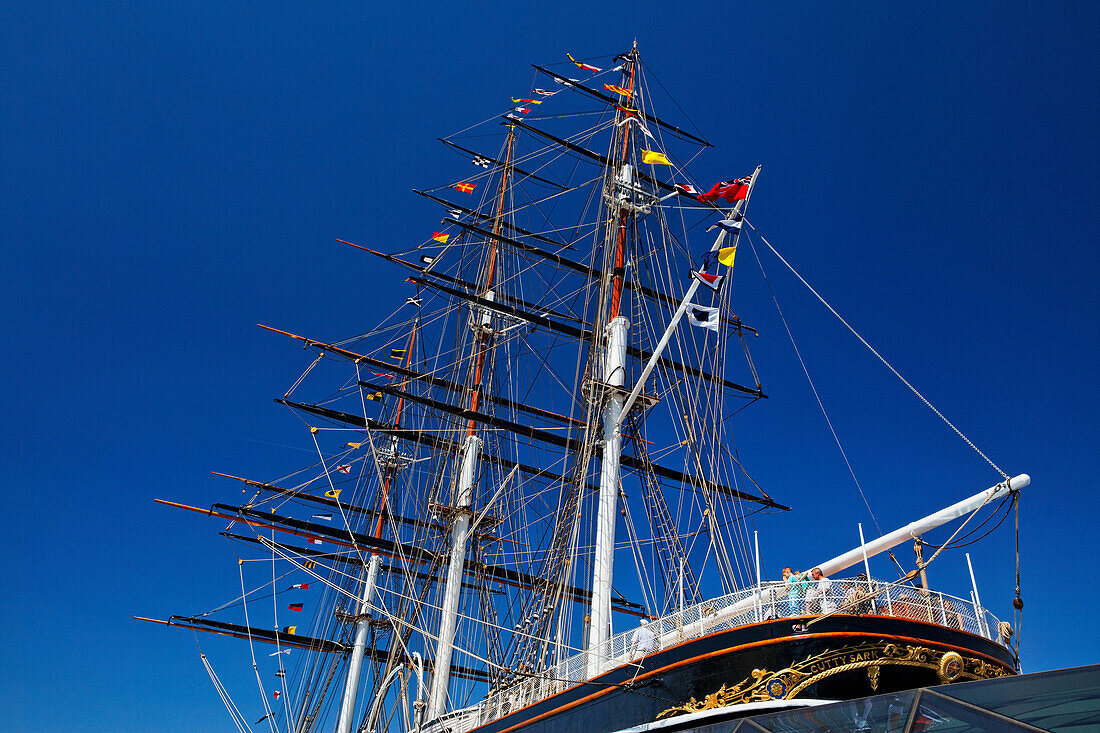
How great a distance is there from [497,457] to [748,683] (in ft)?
70.3

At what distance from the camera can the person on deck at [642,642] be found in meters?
12.8

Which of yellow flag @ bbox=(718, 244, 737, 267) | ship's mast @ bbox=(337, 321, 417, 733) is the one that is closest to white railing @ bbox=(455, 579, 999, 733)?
yellow flag @ bbox=(718, 244, 737, 267)

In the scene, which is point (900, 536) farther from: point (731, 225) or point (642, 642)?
point (731, 225)

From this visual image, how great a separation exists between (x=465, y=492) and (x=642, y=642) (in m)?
16.0

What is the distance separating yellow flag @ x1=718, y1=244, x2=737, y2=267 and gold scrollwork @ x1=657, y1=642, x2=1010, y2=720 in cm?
933

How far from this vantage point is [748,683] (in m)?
10.8

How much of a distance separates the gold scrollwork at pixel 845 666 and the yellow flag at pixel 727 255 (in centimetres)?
933

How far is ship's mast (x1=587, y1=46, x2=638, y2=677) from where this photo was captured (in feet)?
53.5

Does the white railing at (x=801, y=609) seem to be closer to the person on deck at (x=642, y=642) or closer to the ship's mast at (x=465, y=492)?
the person on deck at (x=642, y=642)

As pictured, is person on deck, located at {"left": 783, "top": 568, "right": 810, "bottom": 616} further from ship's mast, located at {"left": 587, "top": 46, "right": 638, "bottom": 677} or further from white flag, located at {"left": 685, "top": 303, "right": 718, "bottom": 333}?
white flag, located at {"left": 685, "top": 303, "right": 718, "bottom": 333}

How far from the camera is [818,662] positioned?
10.6m

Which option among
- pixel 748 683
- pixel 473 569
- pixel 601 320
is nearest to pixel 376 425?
pixel 473 569

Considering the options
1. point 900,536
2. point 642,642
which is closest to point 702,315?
point 900,536

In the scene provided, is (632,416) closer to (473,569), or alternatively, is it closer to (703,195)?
(703,195)
